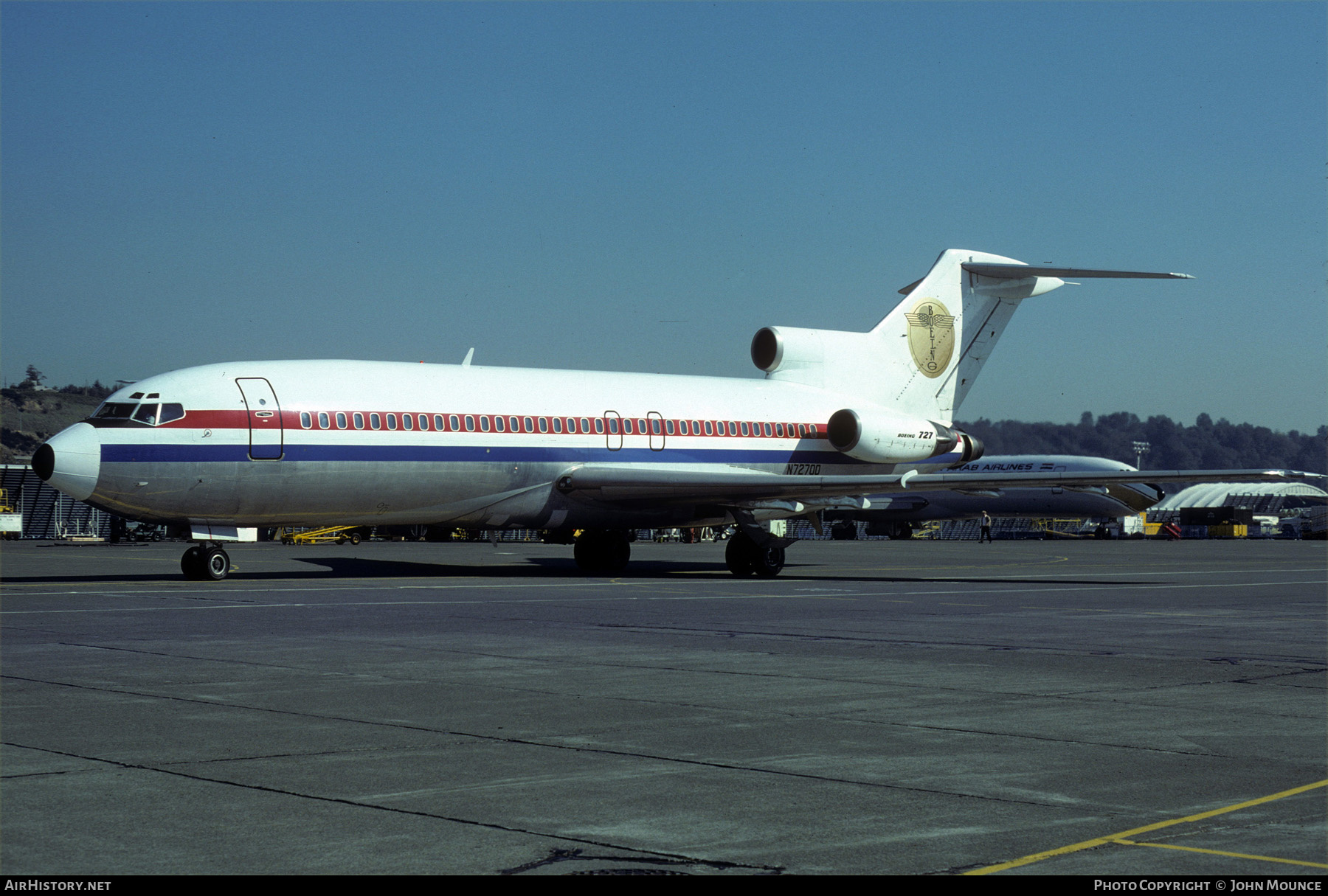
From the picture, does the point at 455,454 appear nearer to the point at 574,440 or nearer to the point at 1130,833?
the point at 574,440

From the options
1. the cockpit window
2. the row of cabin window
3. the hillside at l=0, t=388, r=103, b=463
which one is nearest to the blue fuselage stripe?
the row of cabin window

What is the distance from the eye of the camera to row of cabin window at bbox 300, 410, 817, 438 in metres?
26.5

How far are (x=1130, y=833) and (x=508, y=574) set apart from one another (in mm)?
24628

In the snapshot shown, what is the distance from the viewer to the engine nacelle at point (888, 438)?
3381 centimetres

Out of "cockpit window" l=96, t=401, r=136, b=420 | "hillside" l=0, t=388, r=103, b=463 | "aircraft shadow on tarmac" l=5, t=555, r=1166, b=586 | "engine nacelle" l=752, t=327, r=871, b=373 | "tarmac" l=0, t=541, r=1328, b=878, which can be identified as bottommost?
"aircraft shadow on tarmac" l=5, t=555, r=1166, b=586

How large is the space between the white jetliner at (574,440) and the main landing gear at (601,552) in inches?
2.0

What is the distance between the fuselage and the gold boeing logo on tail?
4820 millimetres

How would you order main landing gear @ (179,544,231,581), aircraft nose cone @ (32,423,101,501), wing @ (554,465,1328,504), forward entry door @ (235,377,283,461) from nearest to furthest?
1. aircraft nose cone @ (32,423,101,501)
2. forward entry door @ (235,377,283,461)
3. main landing gear @ (179,544,231,581)
4. wing @ (554,465,1328,504)

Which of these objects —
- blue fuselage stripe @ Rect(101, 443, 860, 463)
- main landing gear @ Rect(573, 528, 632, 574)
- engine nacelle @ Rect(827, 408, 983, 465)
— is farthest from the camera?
engine nacelle @ Rect(827, 408, 983, 465)

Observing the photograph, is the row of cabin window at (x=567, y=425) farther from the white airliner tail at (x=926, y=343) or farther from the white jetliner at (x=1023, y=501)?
the white jetliner at (x=1023, y=501)

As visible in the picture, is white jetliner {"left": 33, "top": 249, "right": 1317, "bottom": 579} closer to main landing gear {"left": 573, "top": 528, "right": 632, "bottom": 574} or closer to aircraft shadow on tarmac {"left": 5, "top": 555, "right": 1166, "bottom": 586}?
main landing gear {"left": 573, "top": 528, "right": 632, "bottom": 574}

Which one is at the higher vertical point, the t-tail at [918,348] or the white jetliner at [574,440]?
the t-tail at [918,348]

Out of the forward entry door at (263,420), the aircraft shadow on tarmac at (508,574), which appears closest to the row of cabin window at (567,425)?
the forward entry door at (263,420)
